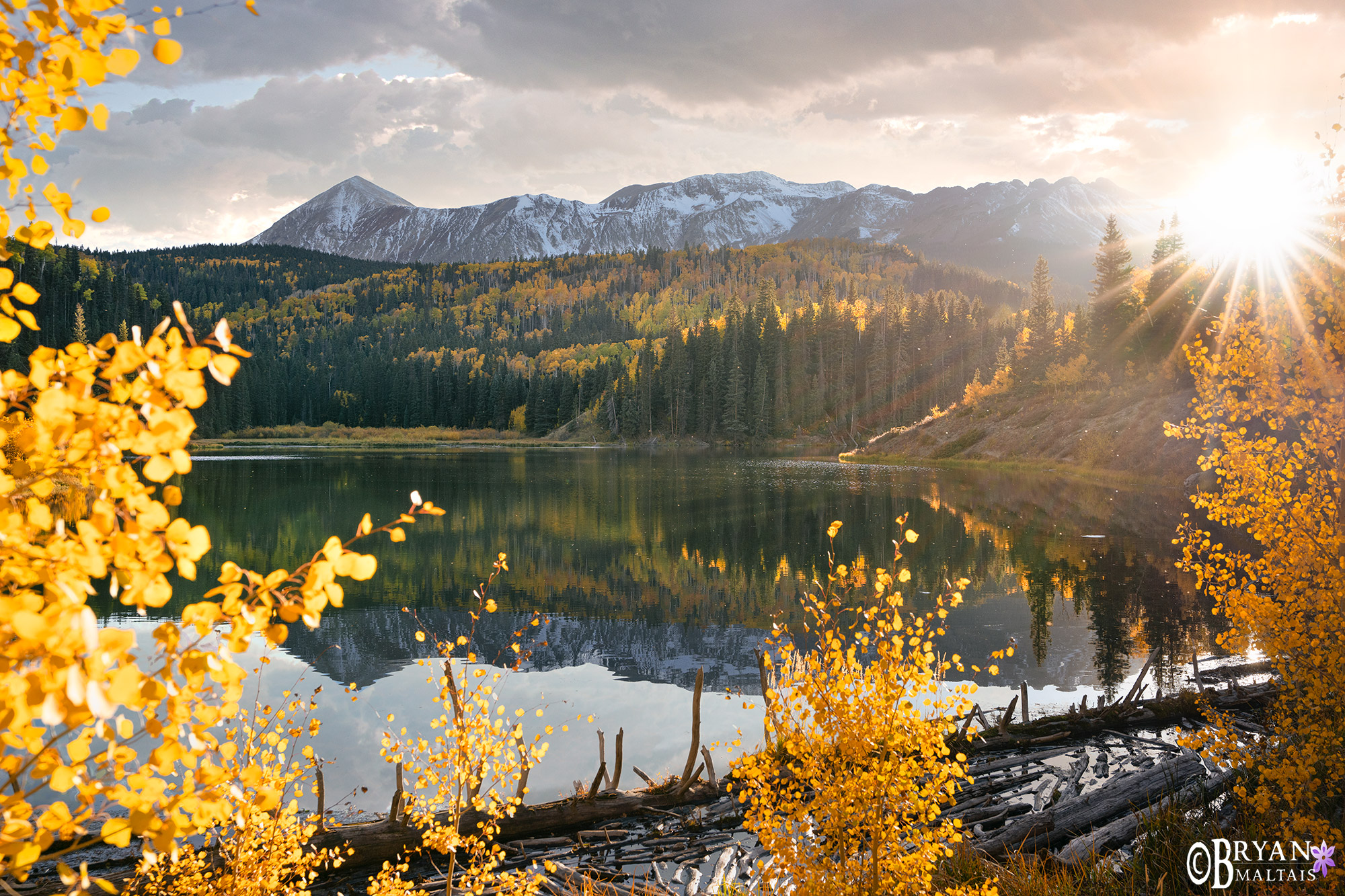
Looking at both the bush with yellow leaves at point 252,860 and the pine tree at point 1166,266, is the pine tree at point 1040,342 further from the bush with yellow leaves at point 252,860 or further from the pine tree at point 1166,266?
the bush with yellow leaves at point 252,860

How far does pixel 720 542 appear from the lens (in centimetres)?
2909

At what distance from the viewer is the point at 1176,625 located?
17.2 m

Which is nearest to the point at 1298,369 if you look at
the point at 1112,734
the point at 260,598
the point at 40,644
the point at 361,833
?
the point at 1112,734

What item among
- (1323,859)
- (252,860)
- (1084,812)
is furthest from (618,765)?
(1323,859)

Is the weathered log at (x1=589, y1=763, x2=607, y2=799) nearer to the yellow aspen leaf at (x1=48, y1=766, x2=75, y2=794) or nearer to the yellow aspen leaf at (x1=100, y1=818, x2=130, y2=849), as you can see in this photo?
the yellow aspen leaf at (x1=100, y1=818, x2=130, y2=849)

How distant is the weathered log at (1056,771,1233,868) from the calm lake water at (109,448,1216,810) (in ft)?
10.3

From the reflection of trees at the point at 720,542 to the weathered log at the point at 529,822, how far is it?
10.0 m

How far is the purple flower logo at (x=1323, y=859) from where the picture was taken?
5133mm

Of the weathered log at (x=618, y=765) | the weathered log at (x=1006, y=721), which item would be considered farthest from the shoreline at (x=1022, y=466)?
the weathered log at (x=618, y=765)

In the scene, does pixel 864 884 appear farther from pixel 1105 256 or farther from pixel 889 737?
pixel 1105 256

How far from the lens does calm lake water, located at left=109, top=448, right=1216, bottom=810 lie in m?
13.5

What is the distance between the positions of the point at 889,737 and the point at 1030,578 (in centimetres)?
2002

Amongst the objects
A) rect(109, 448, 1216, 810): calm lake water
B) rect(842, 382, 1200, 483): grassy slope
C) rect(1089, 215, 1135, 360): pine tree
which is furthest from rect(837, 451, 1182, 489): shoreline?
rect(1089, 215, 1135, 360): pine tree

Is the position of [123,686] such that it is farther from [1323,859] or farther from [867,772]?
[1323,859]
